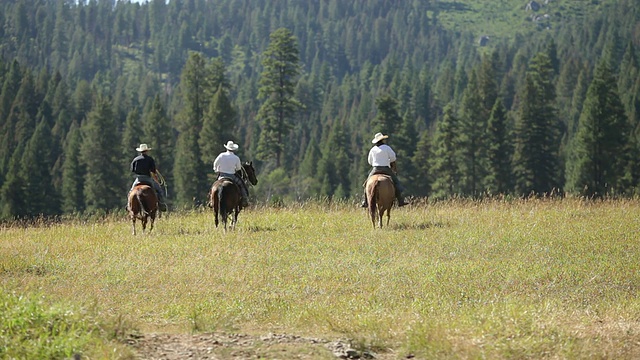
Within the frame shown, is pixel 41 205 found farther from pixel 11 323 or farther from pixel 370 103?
pixel 370 103

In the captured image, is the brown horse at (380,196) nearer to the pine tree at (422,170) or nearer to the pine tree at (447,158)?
the pine tree at (447,158)

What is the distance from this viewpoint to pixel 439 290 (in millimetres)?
14344

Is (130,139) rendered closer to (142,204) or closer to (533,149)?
(533,149)

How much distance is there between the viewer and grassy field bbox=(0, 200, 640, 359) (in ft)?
33.8

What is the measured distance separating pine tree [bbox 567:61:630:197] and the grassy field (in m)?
38.7

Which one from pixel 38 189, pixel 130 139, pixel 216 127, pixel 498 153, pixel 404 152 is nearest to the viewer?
pixel 216 127

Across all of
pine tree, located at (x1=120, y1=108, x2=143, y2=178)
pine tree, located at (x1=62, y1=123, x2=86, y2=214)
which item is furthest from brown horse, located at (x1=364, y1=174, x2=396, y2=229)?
pine tree, located at (x1=62, y1=123, x2=86, y2=214)

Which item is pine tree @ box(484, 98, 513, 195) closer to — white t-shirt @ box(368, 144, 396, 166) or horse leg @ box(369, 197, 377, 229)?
white t-shirt @ box(368, 144, 396, 166)

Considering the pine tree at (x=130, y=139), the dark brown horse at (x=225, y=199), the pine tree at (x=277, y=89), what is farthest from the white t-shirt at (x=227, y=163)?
the pine tree at (x=130, y=139)

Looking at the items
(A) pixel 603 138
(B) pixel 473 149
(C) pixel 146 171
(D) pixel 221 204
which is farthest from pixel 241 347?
(B) pixel 473 149

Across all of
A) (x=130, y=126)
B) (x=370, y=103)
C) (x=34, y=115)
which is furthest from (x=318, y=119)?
(x=130, y=126)

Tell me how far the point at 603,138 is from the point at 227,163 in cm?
4545

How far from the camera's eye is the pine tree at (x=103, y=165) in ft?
249

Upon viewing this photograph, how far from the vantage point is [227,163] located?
24.1 m
